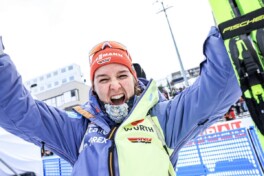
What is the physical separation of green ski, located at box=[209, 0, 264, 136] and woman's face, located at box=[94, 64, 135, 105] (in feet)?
2.25

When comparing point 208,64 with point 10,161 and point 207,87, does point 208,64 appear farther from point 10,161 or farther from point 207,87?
point 10,161

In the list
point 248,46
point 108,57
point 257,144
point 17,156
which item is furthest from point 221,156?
point 248,46

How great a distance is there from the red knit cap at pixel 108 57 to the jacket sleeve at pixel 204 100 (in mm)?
388

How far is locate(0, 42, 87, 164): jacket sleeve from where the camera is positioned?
138 cm

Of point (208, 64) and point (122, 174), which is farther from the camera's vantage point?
point (122, 174)

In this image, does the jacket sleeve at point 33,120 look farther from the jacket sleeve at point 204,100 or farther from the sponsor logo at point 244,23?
the sponsor logo at point 244,23

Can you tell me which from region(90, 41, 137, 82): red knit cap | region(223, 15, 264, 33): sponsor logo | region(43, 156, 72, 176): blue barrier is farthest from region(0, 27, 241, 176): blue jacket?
region(43, 156, 72, 176): blue barrier

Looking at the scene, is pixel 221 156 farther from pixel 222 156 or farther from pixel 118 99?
pixel 118 99

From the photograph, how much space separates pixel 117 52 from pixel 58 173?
448cm

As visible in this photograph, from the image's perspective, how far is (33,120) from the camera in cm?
145

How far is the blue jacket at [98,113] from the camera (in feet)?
4.12

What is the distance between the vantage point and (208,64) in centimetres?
126

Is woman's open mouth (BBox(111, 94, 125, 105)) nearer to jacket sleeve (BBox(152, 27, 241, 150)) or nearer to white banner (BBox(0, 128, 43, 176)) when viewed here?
jacket sleeve (BBox(152, 27, 241, 150))

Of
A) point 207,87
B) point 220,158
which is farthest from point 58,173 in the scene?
point 207,87
